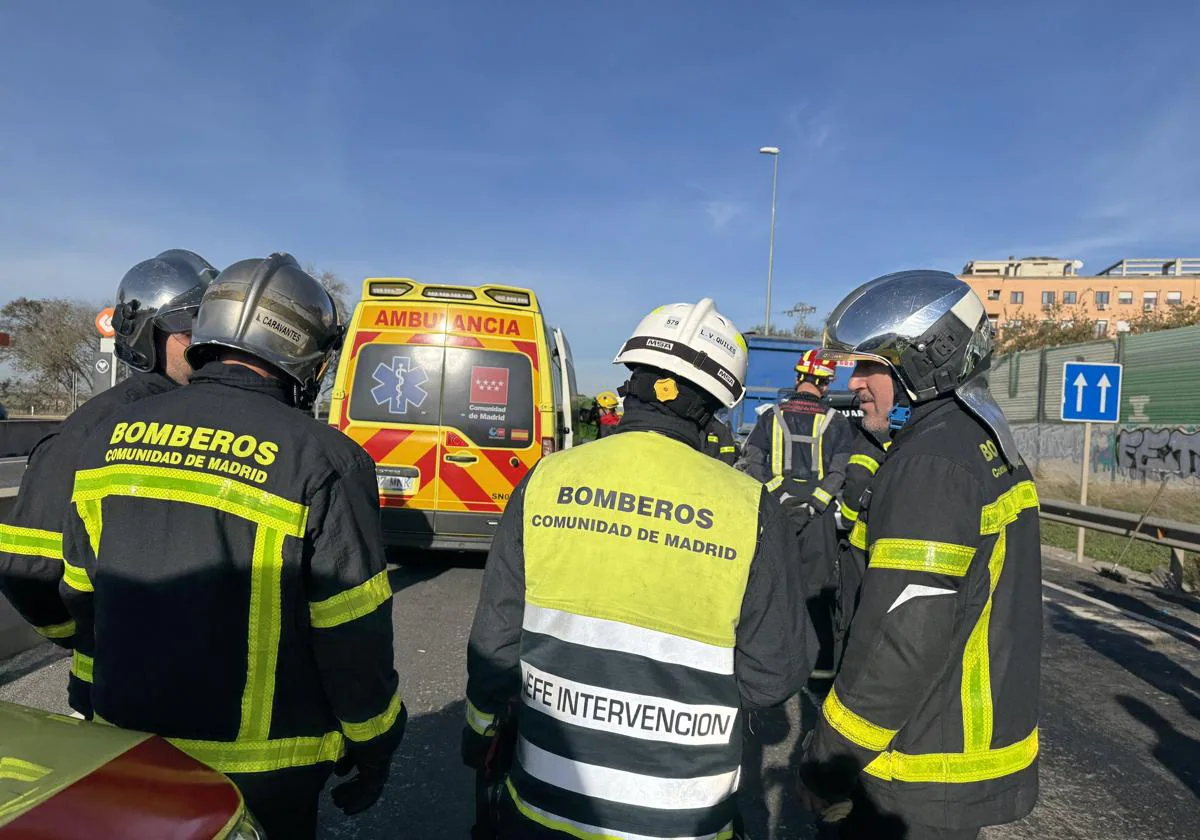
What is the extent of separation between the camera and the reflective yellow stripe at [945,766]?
6.16 ft

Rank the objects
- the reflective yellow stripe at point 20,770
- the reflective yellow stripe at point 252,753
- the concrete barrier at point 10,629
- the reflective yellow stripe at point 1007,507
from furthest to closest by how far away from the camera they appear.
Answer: the concrete barrier at point 10,629
the reflective yellow stripe at point 1007,507
the reflective yellow stripe at point 252,753
the reflective yellow stripe at point 20,770

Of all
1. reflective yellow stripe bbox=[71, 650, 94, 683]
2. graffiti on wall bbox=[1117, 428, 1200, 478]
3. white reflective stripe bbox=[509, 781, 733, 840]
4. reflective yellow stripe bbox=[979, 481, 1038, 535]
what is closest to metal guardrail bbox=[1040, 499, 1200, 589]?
graffiti on wall bbox=[1117, 428, 1200, 478]

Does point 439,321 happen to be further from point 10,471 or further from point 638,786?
point 10,471

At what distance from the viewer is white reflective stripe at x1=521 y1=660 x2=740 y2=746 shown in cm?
164

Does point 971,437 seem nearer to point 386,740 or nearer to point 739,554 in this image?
point 739,554

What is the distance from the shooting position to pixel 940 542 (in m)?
1.79

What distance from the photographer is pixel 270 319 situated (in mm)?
1979

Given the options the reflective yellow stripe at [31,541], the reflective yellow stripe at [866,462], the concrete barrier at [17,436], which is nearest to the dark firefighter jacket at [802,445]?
the reflective yellow stripe at [866,462]

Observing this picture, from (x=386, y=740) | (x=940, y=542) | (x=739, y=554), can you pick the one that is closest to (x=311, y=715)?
(x=386, y=740)

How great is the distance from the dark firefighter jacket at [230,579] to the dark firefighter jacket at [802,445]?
5.42 meters

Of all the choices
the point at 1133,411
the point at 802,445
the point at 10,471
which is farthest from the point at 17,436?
the point at 1133,411

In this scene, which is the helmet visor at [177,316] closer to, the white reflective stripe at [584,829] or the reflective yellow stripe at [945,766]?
the white reflective stripe at [584,829]

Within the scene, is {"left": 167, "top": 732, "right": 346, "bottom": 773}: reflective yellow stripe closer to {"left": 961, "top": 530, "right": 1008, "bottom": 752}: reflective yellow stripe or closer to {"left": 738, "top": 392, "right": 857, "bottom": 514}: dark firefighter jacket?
{"left": 961, "top": 530, "right": 1008, "bottom": 752}: reflective yellow stripe

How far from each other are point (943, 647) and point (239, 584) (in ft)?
5.44
